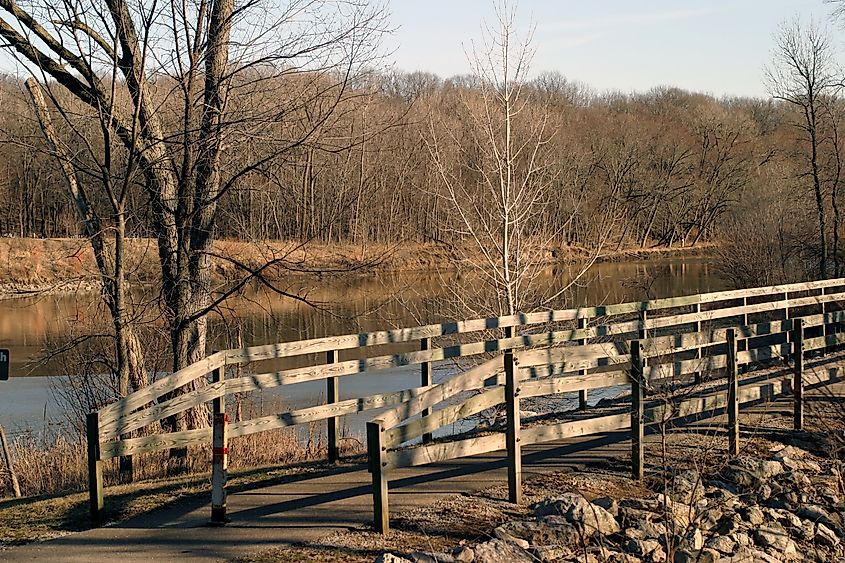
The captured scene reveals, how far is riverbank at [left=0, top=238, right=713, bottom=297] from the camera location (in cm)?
1128

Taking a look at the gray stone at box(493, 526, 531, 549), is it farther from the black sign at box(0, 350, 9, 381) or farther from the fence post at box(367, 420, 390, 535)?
the black sign at box(0, 350, 9, 381)

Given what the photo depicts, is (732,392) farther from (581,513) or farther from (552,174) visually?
(552,174)

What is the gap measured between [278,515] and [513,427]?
1.95 metres

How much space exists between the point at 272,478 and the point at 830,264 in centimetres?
2903

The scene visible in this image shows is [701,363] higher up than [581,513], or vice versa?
[701,363]

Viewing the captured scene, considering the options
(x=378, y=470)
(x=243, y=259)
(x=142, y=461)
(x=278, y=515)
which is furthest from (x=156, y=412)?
(x=243, y=259)

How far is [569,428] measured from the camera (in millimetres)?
8289

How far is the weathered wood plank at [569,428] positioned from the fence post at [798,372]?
277 cm

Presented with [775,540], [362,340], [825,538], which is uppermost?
[362,340]

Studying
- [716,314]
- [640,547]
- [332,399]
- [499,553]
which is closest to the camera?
[499,553]

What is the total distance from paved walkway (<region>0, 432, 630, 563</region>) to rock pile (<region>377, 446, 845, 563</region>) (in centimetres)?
103

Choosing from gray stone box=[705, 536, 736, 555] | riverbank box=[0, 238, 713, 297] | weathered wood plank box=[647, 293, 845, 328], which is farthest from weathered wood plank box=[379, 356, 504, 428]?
weathered wood plank box=[647, 293, 845, 328]

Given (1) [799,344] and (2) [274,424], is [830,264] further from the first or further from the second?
(2) [274,424]

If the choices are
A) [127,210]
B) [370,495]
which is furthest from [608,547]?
[127,210]
